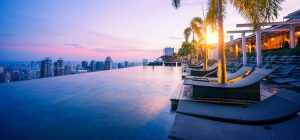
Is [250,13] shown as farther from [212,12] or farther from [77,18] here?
[77,18]

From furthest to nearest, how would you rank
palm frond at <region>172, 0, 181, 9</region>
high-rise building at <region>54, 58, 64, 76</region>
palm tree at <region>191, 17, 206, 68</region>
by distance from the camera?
1. high-rise building at <region>54, 58, 64, 76</region>
2. palm tree at <region>191, 17, 206, 68</region>
3. palm frond at <region>172, 0, 181, 9</region>

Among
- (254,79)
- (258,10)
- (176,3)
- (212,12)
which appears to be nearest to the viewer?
(254,79)

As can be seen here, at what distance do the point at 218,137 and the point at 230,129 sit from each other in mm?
430

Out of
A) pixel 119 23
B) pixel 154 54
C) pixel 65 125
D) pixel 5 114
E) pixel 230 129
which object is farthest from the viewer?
pixel 154 54

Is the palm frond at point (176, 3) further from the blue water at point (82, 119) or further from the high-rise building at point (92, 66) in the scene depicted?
the high-rise building at point (92, 66)

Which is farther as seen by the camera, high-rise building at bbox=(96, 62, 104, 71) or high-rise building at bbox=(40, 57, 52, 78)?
high-rise building at bbox=(96, 62, 104, 71)

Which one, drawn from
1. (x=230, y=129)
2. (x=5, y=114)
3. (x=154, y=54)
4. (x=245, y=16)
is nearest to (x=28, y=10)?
(x=5, y=114)

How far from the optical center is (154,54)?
261ft

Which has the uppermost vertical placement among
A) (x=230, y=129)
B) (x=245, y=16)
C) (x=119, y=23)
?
(x=119, y=23)

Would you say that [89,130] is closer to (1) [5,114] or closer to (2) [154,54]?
(1) [5,114]

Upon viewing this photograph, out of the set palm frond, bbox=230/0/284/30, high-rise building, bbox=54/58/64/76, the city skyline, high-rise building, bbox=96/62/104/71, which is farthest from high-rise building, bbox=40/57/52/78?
palm frond, bbox=230/0/284/30

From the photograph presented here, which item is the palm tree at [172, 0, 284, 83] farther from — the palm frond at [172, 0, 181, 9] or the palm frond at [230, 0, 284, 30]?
the palm frond at [172, 0, 181, 9]

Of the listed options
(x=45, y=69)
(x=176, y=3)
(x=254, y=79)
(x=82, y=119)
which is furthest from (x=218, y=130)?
(x=45, y=69)

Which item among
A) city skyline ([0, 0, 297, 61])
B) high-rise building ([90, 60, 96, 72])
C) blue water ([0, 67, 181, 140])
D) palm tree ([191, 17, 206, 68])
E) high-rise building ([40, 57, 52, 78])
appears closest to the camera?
blue water ([0, 67, 181, 140])
